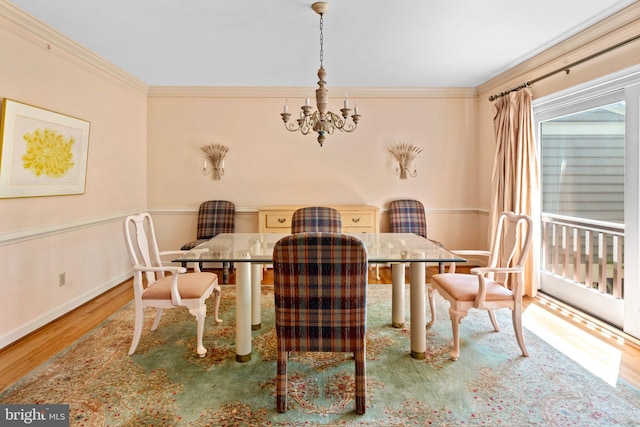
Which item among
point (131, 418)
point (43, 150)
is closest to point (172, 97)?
point (43, 150)

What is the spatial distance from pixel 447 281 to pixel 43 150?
3.33 meters

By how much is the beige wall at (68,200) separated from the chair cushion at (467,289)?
10.4ft

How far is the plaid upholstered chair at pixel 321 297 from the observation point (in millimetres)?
1611

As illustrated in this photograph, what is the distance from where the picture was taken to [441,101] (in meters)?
4.68

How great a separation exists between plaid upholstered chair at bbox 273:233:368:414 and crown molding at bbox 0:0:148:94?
8.92 ft

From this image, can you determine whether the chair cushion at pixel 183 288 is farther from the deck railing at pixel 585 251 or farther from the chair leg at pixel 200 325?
the deck railing at pixel 585 251

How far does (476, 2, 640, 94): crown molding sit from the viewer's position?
252 cm

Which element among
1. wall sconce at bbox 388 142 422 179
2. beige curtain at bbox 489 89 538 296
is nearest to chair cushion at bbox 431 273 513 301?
beige curtain at bbox 489 89 538 296

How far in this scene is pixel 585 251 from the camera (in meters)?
3.18

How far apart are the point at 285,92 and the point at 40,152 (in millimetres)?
2839

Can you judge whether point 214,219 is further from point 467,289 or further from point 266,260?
point 467,289

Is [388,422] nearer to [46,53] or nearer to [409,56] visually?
[409,56]

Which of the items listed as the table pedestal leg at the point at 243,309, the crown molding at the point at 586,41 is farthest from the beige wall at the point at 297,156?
the table pedestal leg at the point at 243,309

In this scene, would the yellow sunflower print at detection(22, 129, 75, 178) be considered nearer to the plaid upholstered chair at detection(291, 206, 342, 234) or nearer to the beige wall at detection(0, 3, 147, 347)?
the beige wall at detection(0, 3, 147, 347)
